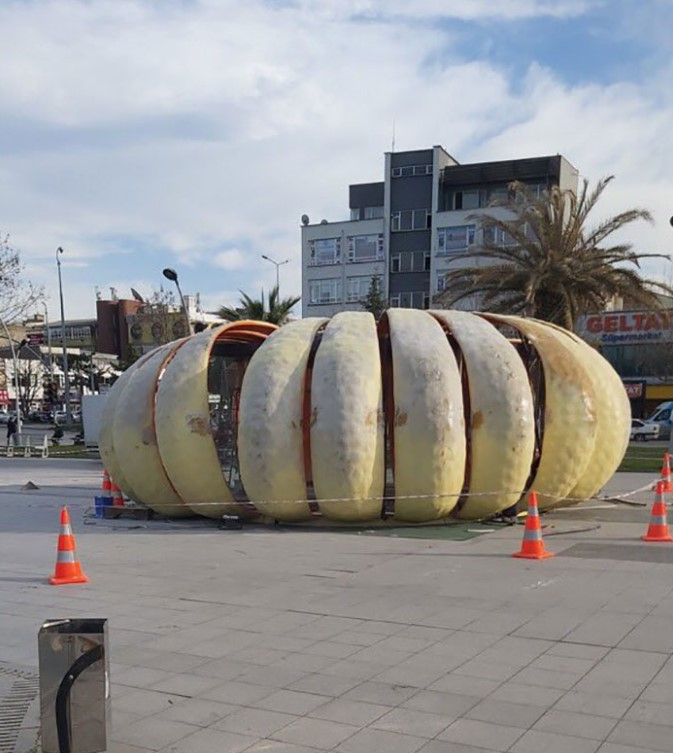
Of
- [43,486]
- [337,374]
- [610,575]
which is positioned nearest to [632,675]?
[610,575]

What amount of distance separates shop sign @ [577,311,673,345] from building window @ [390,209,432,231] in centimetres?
1597

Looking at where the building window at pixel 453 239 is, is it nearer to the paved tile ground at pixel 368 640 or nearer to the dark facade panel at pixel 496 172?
the dark facade panel at pixel 496 172

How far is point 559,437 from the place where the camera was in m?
11.8

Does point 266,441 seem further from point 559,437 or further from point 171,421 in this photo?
point 559,437

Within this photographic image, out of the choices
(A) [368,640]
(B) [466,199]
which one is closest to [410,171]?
(B) [466,199]

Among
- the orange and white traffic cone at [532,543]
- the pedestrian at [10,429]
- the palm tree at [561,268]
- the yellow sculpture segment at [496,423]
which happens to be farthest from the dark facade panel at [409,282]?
the orange and white traffic cone at [532,543]

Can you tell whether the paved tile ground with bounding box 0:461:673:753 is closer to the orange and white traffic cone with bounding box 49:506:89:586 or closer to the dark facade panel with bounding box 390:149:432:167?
the orange and white traffic cone with bounding box 49:506:89:586

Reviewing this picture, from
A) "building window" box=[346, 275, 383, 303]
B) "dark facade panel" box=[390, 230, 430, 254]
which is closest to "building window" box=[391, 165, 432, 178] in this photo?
"dark facade panel" box=[390, 230, 430, 254]

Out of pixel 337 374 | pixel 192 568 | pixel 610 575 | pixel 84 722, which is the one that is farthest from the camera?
pixel 337 374

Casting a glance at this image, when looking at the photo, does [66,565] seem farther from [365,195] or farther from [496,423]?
[365,195]

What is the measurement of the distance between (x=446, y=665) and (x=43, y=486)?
1647cm

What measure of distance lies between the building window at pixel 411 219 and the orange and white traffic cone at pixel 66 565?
53.2m

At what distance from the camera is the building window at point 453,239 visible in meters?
57.7

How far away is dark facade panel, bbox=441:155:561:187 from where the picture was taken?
57.6 meters
